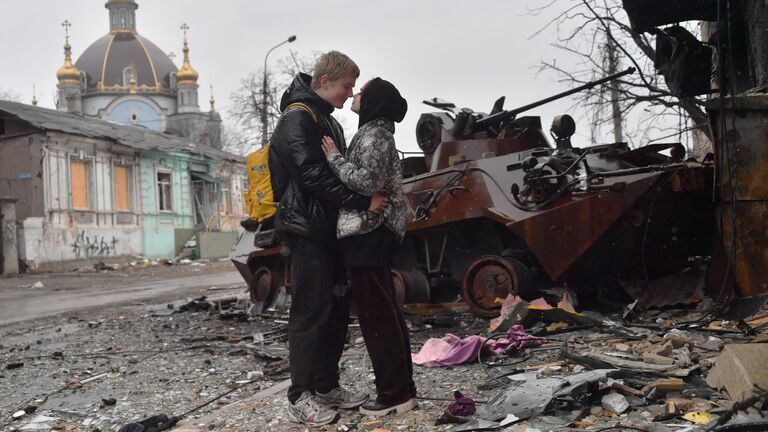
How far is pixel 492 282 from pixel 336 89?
3664 mm

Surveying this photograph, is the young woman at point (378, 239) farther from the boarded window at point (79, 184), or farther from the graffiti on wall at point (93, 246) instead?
the boarded window at point (79, 184)

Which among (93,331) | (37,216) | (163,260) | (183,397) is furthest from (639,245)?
(163,260)

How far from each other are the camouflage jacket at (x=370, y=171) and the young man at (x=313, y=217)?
0.16ft

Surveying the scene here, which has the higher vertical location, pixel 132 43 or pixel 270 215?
pixel 132 43

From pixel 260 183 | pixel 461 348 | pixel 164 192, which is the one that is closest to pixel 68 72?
pixel 164 192

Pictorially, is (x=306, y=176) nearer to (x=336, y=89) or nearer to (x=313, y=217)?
(x=313, y=217)

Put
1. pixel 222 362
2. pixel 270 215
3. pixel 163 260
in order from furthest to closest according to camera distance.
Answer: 1. pixel 163 260
2. pixel 270 215
3. pixel 222 362

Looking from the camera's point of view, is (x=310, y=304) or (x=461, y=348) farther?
(x=461, y=348)

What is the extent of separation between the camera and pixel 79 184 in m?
25.4

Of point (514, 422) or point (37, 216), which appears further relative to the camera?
point (37, 216)

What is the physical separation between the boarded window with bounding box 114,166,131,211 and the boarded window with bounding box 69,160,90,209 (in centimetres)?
159

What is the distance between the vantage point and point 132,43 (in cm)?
6438

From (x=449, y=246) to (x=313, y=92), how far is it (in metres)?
4.19

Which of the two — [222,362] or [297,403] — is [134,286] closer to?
[222,362]
